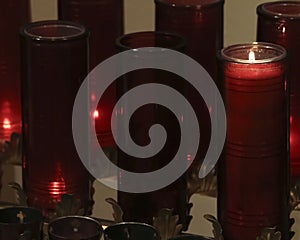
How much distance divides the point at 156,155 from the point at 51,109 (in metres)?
0.12

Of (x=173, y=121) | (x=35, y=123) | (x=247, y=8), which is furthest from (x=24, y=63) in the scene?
(x=247, y=8)

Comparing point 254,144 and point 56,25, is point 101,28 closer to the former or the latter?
point 56,25

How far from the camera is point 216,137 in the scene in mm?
1026

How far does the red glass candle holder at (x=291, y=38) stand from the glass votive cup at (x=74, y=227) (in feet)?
0.77

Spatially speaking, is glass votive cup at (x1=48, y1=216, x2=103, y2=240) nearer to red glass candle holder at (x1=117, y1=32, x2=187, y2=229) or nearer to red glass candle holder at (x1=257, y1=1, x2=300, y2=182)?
red glass candle holder at (x1=117, y1=32, x2=187, y2=229)

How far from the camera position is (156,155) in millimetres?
987


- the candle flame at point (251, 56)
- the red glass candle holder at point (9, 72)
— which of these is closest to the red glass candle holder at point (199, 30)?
the candle flame at point (251, 56)

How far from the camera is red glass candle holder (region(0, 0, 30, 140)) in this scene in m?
1.20

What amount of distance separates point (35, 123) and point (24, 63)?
6 centimetres

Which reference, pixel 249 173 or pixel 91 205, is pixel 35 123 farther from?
pixel 249 173

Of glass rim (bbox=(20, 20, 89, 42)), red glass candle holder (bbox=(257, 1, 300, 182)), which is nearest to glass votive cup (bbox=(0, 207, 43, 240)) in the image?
glass rim (bbox=(20, 20, 89, 42))

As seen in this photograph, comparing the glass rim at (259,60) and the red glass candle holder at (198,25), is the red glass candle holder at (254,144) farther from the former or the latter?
the red glass candle holder at (198,25)

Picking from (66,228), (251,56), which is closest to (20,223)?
(66,228)

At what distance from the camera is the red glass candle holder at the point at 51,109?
3.28ft
